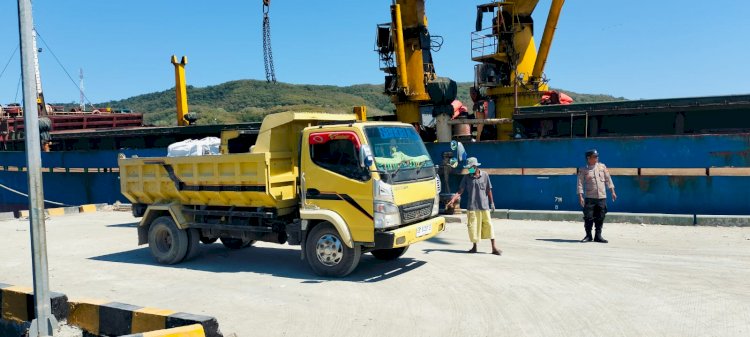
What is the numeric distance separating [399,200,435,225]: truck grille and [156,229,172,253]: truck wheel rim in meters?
4.41

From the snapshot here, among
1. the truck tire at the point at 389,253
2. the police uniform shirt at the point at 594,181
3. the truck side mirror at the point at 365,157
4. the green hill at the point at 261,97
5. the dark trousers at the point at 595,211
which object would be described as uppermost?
the green hill at the point at 261,97

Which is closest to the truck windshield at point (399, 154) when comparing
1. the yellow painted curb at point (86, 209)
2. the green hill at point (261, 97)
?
the yellow painted curb at point (86, 209)

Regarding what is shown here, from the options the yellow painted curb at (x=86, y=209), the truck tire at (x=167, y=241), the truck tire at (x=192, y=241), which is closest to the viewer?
the truck tire at (x=167, y=241)

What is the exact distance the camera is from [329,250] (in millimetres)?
7887

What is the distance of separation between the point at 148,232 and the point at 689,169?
1141 centimetres

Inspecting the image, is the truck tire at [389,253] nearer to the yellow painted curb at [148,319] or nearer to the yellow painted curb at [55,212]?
the yellow painted curb at [148,319]

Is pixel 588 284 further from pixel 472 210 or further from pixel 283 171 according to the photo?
pixel 283 171

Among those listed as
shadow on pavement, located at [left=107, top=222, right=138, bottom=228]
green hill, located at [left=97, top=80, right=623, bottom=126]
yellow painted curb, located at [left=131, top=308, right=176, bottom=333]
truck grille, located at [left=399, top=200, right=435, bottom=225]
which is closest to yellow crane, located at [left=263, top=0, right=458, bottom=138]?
shadow on pavement, located at [left=107, top=222, right=138, bottom=228]

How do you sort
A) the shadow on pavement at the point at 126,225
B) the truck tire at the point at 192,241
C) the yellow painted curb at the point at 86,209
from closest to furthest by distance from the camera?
1. the truck tire at the point at 192,241
2. the shadow on pavement at the point at 126,225
3. the yellow painted curb at the point at 86,209

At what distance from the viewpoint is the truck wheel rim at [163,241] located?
9.56 meters

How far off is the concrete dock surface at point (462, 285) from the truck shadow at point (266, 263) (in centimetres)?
3

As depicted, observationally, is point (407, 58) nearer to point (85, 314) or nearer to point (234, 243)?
point (234, 243)

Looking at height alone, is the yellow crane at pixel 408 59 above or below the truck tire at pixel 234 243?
above

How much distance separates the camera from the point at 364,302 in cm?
666
